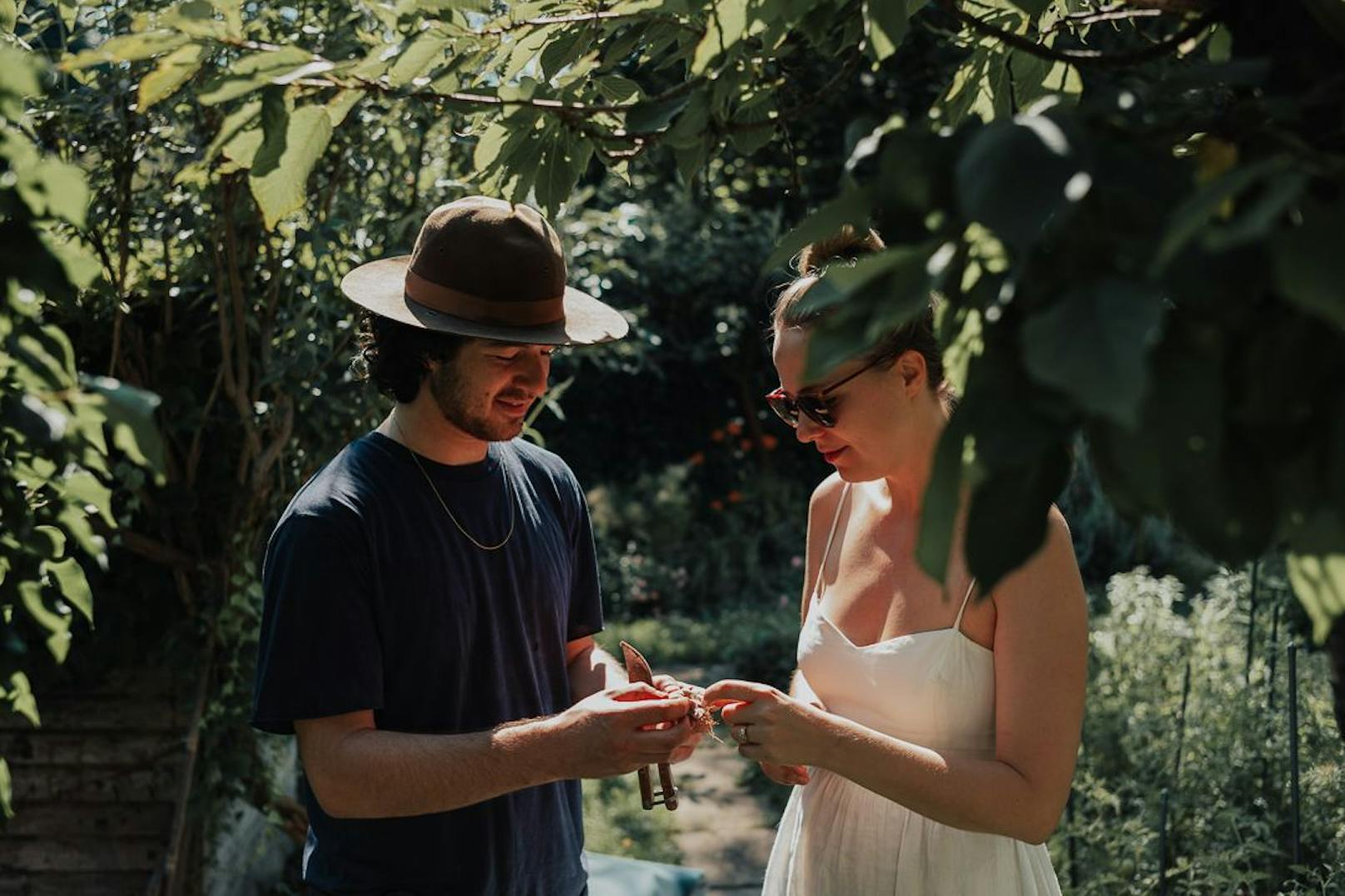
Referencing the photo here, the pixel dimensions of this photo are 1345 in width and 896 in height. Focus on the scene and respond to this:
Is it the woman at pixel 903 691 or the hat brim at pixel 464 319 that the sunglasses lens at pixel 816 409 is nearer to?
the woman at pixel 903 691

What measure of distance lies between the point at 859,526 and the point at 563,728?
0.71 m

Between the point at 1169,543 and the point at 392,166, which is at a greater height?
the point at 392,166

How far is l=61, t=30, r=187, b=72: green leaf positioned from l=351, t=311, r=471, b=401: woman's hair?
973 millimetres

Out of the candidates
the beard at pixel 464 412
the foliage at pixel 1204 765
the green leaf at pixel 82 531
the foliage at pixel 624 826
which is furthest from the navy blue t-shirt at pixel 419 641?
the foliage at pixel 624 826

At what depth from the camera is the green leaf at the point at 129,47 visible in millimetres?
1354

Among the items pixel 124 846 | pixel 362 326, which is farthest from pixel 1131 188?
pixel 124 846

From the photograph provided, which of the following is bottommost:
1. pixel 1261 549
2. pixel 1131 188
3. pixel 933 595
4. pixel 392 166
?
pixel 933 595

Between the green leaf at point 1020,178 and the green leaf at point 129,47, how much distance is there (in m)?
0.88

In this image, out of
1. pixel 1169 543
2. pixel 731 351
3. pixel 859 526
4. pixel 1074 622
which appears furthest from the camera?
pixel 731 351

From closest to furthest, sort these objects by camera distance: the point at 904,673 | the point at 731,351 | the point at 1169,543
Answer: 1. the point at 904,673
2. the point at 1169,543
3. the point at 731,351

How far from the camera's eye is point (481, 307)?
239 cm

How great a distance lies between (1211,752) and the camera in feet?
13.4

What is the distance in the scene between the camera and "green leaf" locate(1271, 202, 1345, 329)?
82 cm

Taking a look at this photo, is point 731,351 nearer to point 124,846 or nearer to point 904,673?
point 124,846
